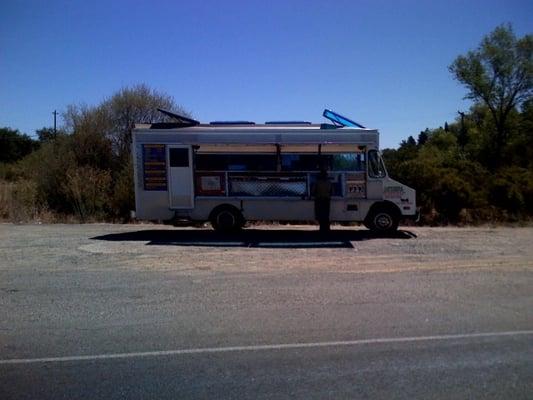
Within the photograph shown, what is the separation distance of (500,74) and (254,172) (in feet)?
91.9

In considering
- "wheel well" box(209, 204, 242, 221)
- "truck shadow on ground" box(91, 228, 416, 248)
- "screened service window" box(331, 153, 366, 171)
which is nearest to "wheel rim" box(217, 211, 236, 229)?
"wheel well" box(209, 204, 242, 221)

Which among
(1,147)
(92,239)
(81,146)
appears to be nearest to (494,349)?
(92,239)

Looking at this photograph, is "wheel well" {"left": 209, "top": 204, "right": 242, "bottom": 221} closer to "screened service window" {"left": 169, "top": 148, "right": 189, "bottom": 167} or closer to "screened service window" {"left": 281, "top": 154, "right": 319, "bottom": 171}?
"screened service window" {"left": 169, "top": 148, "right": 189, "bottom": 167}

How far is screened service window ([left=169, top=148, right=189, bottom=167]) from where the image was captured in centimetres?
1539

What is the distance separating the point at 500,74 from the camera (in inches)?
1476

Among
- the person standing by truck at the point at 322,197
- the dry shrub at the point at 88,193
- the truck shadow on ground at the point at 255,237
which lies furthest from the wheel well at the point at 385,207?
the dry shrub at the point at 88,193

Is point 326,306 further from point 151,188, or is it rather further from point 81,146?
point 81,146

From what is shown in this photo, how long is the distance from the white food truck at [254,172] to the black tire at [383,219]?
0.20 m

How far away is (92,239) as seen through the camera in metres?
14.8

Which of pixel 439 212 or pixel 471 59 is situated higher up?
pixel 471 59

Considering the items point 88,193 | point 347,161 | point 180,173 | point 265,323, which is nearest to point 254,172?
point 180,173

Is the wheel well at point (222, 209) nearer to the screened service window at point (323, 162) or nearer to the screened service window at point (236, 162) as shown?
the screened service window at point (236, 162)

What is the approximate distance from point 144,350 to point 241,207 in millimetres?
A: 9790

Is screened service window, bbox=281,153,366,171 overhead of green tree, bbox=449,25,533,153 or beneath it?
beneath
